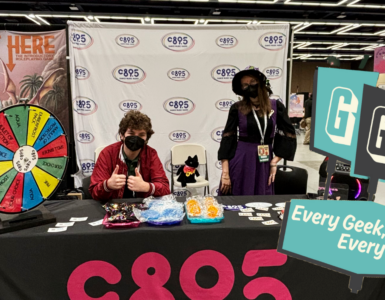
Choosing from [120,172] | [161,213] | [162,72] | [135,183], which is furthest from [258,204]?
[162,72]

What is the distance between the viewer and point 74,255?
4.58 feet

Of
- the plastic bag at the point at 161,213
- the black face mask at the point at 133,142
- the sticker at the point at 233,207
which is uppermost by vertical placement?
the black face mask at the point at 133,142

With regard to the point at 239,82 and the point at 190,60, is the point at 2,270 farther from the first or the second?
the point at 190,60

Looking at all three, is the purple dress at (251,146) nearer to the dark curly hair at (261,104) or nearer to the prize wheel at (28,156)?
the dark curly hair at (261,104)

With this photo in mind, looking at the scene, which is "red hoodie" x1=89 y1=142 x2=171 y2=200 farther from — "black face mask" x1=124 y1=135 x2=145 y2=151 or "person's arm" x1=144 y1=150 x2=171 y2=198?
"black face mask" x1=124 y1=135 x2=145 y2=151

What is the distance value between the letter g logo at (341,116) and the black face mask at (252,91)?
5.36 ft

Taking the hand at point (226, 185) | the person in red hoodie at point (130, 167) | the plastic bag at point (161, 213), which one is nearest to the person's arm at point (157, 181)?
the person in red hoodie at point (130, 167)

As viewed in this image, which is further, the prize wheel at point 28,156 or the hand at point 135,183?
the hand at point 135,183

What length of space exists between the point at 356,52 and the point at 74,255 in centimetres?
1730

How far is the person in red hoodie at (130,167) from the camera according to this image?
1.74 m

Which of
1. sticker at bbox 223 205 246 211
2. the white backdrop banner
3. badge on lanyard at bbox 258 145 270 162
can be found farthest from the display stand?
the white backdrop banner

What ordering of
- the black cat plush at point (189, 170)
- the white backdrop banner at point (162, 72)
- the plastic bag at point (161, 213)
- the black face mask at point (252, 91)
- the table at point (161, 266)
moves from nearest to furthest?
1. the table at point (161, 266)
2. the plastic bag at point (161, 213)
3. the black face mask at point (252, 91)
4. the black cat plush at point (189, 170)
5. the white backdrop banner at point (162, 72)

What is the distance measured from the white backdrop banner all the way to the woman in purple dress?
1.51 m

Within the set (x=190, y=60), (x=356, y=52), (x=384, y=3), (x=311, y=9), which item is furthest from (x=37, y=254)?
(x=356, y=52)
